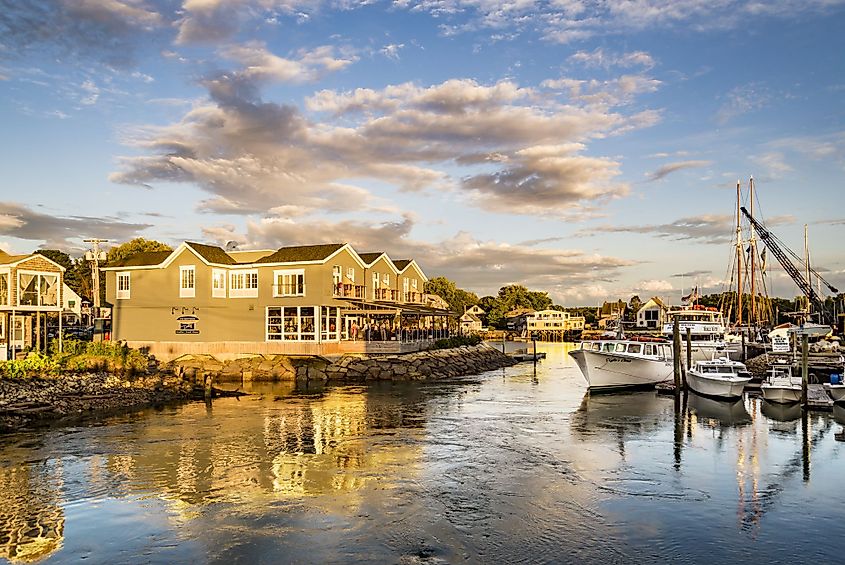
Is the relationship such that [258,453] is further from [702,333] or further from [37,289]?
[702,333]

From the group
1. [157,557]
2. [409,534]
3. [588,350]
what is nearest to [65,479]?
[157,557]

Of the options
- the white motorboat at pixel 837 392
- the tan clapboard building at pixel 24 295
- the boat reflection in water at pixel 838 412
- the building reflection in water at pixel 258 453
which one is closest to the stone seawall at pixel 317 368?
the tan clapboard building at pixel 24 295

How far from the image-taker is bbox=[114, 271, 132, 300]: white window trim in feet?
181

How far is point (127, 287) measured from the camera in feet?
181

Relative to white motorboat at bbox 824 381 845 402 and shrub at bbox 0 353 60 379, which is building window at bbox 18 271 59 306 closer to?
shrub at bbox 0 353 60 379

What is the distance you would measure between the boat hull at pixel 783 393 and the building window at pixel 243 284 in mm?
36103

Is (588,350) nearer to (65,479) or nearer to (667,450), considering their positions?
(667,450)

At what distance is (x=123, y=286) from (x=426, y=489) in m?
46.0

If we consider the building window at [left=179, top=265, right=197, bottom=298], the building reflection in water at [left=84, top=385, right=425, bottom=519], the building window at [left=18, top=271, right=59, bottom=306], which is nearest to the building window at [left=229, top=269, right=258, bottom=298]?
the building window at [left=179, top=265, right=197, bottom=298]

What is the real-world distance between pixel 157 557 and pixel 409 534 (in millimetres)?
4861

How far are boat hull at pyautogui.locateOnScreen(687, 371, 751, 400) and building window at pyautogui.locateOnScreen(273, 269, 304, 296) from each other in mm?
29138

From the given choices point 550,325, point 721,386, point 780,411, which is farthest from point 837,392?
point 550,325

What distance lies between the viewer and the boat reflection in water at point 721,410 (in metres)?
28.9

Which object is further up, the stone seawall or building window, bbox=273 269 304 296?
building window, bbox=273 269 304 296
